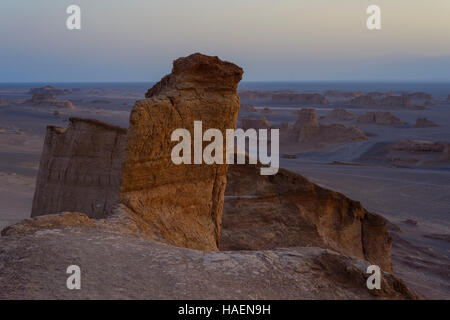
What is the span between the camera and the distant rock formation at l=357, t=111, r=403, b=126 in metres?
55.3

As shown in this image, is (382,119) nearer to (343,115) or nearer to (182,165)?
(343,115)

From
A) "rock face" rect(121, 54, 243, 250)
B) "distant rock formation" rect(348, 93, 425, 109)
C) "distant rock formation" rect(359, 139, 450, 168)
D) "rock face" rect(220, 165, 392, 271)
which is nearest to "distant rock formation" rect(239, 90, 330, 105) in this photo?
"distant rock formation" rect(348, 93, 425, 109)

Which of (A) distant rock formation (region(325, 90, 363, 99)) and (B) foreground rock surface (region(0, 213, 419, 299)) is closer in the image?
(B) foreground rock surface (region(0, 213, 419, 299))

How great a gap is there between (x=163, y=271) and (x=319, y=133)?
40.6 meters

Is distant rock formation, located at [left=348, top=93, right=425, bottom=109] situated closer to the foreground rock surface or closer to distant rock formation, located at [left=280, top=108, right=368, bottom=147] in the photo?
distant rock formation, located at [left=280, top=108, right=368, bottom=147]

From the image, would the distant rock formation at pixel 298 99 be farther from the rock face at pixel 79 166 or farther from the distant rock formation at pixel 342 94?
the rock face at pixel 79 166

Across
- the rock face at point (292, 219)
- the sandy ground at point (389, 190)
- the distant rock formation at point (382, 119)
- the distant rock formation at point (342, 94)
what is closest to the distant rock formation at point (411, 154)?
the sandy ground at point (389, 190)

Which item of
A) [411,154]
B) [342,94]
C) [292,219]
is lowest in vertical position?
[411,154]

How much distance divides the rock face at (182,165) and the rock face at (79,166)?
197cm

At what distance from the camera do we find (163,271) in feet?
13.2

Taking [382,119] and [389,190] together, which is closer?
[389,190]

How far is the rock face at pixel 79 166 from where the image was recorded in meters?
8.80

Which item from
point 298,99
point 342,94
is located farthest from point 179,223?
point 342,94

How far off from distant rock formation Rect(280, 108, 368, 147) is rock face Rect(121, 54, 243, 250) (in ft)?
118
